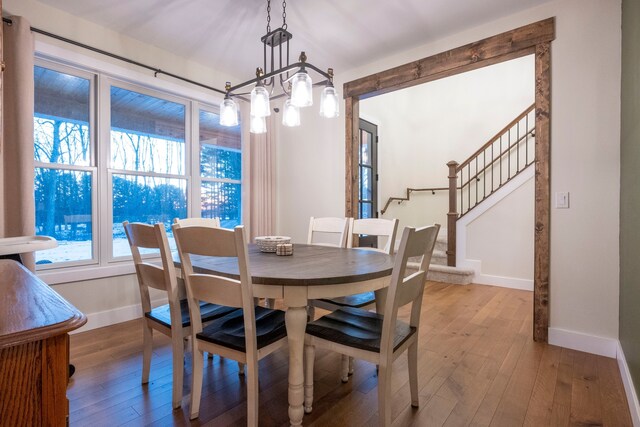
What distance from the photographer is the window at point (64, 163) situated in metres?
2.57

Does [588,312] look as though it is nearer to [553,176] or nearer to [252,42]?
[553,176]

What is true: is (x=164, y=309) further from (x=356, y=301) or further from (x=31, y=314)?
(x=31, y=314)

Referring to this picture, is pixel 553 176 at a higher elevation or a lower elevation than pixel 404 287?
higher

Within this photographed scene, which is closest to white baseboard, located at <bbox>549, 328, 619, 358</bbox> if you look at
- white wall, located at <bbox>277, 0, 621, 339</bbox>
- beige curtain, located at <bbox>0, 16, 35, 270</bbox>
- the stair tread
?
white wall, located at <bbox>277, 0, 621, 339</bbox>

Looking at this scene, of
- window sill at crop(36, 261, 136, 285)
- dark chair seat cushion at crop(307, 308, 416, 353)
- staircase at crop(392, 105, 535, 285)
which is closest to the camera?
dark chair seat cushion at crop(307, 308, 416, 353)

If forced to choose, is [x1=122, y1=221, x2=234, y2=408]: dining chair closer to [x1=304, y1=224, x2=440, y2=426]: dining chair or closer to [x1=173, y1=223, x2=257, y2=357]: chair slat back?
[x1=173, y1=223, x2=257, y2=357]: chair slat back

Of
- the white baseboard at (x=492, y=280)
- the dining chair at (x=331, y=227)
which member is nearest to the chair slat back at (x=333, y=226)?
the dining chair at (x=331, y=227)

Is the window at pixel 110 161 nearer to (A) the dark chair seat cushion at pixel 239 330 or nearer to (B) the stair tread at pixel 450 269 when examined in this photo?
(A) the dark chair seat cushion at pixel 239 330

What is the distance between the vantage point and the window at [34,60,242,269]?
262cm

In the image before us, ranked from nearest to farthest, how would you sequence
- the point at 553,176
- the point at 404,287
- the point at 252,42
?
the point at 404,287
the point at 553,176
the point at 252,42

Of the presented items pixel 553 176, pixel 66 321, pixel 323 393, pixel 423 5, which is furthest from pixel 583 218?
pixel 66 321

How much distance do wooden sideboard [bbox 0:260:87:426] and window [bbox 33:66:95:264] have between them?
8.40 feet

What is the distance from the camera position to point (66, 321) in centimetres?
56

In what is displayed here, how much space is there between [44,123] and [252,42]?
1.86 m
